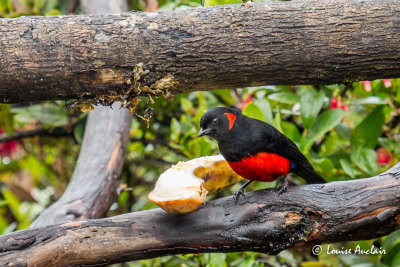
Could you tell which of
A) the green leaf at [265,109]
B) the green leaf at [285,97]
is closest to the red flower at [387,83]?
the green leaf at [285,97]

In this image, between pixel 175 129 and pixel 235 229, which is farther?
pixel 175 129

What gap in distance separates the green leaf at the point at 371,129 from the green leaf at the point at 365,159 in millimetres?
41

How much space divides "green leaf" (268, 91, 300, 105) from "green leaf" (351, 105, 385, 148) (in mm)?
396

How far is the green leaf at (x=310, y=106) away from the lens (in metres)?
2.63

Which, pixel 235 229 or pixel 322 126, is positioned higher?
pixel 322 126

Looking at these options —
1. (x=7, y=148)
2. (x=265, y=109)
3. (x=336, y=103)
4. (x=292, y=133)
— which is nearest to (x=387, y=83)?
(x=336, y=103)

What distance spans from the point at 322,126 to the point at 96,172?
1.29 meters

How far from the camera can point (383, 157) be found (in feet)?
9.90

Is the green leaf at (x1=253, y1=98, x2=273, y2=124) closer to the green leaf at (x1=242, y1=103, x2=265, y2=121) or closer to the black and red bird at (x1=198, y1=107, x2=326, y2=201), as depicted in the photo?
the green leaf at (x1=242, y1=103, x2=265, y2=121)

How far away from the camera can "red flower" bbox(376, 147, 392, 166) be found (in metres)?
2.94

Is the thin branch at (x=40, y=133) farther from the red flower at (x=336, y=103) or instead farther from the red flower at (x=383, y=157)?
the red flower at (x=383, y=157)

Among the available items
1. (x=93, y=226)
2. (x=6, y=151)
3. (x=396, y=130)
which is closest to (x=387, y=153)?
(x=396, y=130)

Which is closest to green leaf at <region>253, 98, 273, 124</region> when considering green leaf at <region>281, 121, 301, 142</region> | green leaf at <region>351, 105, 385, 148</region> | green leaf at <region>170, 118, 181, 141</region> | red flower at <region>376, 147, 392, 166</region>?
green leaf at <region>281, 121, 301, 142</region>

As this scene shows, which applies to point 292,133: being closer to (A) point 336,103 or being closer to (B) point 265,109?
(B) point 265,109
